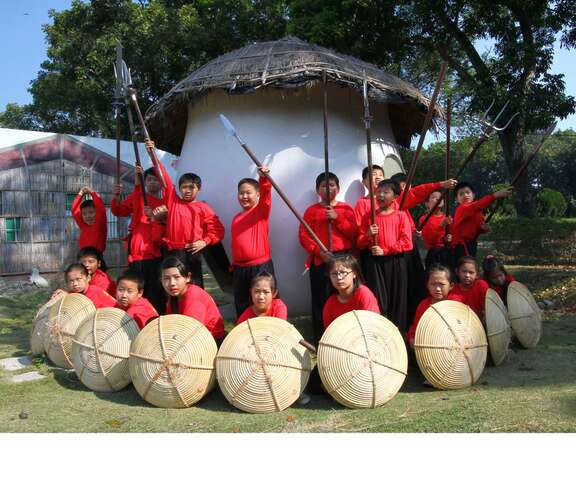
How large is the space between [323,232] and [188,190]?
123 centimetres

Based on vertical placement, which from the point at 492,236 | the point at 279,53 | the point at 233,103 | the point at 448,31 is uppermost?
the point at 448,31

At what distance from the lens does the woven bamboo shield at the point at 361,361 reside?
139 inches

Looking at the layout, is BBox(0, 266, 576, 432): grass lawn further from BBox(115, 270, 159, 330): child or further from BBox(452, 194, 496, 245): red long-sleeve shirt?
BBox(452, 194, 496, 245): red long-sleeve shirt

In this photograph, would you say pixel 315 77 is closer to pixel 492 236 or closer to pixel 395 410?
pixel 395 410

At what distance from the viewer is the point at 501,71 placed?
403 inches

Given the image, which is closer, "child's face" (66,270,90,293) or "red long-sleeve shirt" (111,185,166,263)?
"child's face" (66,270,90,293)

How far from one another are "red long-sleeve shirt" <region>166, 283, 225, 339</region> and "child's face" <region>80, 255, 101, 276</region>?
1.61 m

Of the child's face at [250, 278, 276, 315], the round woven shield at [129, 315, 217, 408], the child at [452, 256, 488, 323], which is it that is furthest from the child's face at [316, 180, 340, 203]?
the round woven shield at [129, 315, 217, 408]

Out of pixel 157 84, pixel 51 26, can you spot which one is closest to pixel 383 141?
pixel 157 84

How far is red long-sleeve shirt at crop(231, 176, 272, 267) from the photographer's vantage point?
4723mm

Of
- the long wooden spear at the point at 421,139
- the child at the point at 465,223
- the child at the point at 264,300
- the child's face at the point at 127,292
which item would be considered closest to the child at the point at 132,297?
the child's face at the point at 127,292

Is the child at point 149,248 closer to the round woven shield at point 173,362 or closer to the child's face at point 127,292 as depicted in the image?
the child's face at point 127,292

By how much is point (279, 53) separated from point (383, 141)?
4.67ft

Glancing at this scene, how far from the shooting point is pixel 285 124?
5355mm
